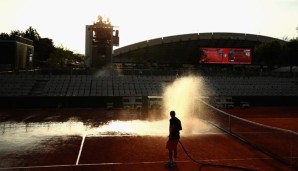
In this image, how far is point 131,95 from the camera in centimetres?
3491

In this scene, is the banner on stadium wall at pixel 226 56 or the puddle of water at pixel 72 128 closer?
the puddle of water at pixel 72 128

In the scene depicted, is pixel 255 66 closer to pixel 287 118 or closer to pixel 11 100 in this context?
pixel 287 118

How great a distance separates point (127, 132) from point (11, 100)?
19445mm

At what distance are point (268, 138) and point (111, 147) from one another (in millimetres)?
9609

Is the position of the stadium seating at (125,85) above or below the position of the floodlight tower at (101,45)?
below

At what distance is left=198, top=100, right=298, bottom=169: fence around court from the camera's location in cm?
1360

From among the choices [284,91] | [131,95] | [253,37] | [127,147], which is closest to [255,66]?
[253,37]

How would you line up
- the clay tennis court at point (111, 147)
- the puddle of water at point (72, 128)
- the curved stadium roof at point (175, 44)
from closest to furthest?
1. the clay tennis court at point (111, 147)
2. the puddle of water at point (72, 128)
3. the curved stadium roof at point (175, 44)

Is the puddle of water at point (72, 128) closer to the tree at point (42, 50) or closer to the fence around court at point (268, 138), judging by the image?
the fence around court at point (268, 138)

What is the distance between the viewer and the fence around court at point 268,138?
13.6 metres

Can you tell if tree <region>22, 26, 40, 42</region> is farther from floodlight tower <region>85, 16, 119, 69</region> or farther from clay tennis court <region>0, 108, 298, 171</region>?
clay tennis court <region>0, 108, 298, 171</region>

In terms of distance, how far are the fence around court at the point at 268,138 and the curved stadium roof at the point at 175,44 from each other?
66.1 m

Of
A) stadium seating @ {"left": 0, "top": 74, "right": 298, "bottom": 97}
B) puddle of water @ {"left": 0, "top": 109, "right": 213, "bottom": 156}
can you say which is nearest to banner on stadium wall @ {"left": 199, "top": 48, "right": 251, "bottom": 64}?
stadium seating @ {"left": 0, "top": 74, "right": 298, "bottom": 97}

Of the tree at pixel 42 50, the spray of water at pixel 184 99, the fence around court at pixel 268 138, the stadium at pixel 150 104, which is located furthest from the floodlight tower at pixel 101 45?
the tree at pixel 42 50
